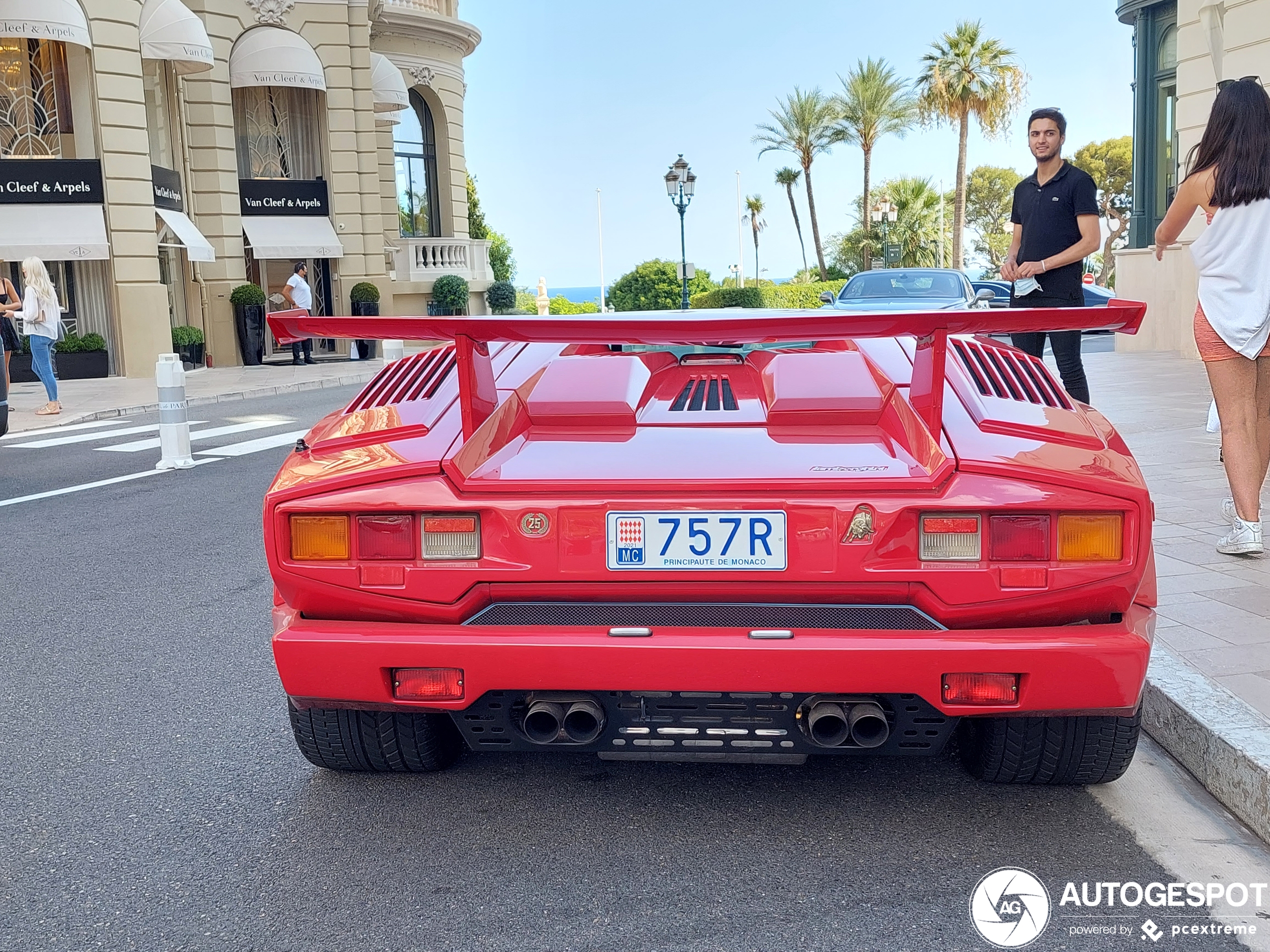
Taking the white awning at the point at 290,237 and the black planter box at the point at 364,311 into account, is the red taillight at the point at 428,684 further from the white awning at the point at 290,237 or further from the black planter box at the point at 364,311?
the black planter box at the point at 364,311

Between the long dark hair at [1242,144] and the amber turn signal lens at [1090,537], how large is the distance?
9.74ft

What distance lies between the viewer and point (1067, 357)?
20.6ft

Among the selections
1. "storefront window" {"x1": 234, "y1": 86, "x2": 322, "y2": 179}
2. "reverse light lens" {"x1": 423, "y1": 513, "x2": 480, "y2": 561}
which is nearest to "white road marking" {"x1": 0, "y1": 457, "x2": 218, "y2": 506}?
"reverse light lens" {"x1": 423, "y1": 513, "x2": 480, "y2": 561}

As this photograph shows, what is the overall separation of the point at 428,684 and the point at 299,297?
73.2ft

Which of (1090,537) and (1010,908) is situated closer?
(1010,908)

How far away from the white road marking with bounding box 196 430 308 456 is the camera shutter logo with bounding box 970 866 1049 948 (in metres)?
9.03

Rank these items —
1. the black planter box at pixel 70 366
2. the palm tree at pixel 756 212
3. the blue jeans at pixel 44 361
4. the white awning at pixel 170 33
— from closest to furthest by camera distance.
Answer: the blue jeans at pixel 44 361, the black planter box at pixel 70 366, the white awning at pixel 170 33, the palm tree at pixel 756 212

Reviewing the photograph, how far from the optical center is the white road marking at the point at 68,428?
41.4 ft

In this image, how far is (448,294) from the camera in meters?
32.8

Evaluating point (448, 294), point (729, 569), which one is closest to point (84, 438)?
point (729, 569)

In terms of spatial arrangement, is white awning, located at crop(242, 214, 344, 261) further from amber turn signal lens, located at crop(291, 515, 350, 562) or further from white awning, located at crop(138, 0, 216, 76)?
amber turn signal lens, located at crop(291, 515, 350, 562)

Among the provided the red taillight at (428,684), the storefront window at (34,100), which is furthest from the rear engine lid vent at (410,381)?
the storefront window at (34,100)

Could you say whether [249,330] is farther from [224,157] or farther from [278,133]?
[278,133]

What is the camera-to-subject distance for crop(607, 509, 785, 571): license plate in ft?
8.43
